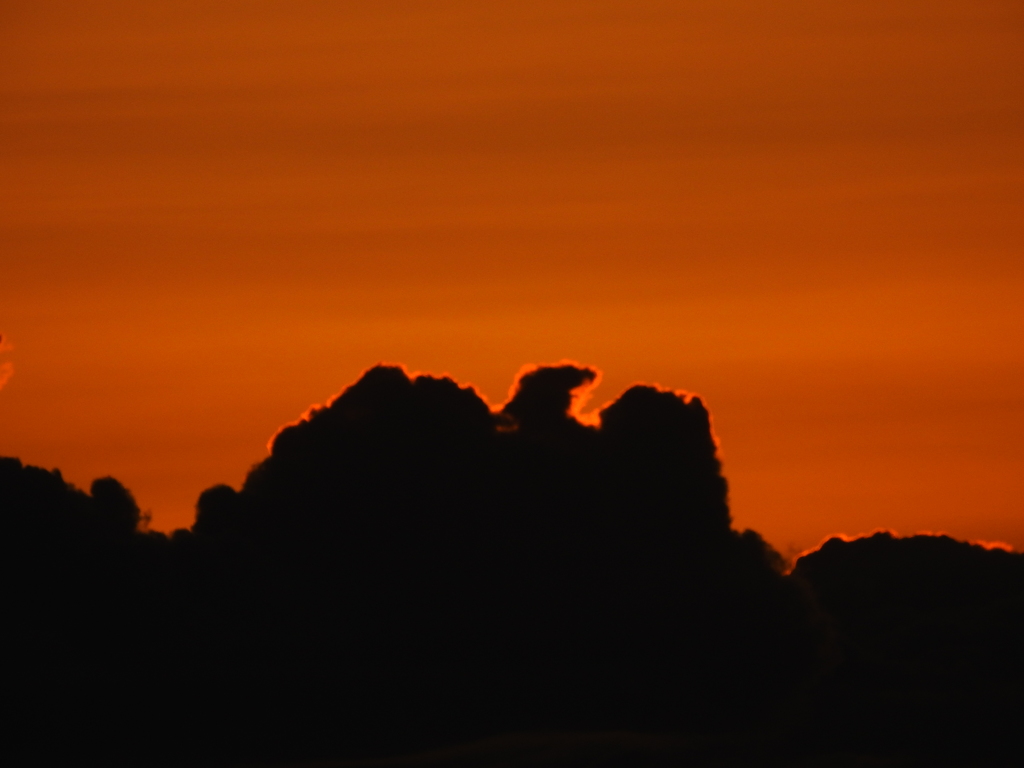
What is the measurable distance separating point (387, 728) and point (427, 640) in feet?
52.1

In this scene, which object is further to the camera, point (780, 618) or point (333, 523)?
point (780, 618)

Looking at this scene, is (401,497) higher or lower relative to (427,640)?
higher

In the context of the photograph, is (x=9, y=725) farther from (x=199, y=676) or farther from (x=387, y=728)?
(x=387, y=728)

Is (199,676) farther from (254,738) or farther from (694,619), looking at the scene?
(694,619)

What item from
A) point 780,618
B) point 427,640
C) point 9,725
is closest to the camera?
point 9,725

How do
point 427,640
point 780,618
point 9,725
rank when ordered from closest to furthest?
1. point 9,725
2. point 427,640
3. point 780,618

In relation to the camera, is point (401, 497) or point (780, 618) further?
point (780, 618)

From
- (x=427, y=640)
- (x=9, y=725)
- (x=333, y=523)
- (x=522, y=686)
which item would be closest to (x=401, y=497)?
(x=333, y=523)

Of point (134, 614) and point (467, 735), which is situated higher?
point (134, 614)

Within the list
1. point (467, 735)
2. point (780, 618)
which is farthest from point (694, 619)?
point (467, 735)

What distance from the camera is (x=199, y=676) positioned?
178125 mm

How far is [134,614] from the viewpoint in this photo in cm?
17275

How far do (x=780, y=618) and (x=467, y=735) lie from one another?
37.6m

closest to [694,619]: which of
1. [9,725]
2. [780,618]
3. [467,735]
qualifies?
[780,618]
